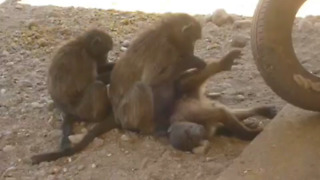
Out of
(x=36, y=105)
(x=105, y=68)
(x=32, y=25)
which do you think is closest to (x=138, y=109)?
(x=105, y=68)

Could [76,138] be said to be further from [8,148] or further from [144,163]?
[144,163]

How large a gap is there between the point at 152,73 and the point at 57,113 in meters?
0.82

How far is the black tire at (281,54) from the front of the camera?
417cm

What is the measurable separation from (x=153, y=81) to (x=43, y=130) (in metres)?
0.85

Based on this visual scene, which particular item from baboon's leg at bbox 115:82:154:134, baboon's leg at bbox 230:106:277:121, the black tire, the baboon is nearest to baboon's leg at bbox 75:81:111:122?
the baboon

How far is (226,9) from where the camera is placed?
7.36 m

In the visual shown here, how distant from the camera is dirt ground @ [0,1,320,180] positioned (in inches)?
170

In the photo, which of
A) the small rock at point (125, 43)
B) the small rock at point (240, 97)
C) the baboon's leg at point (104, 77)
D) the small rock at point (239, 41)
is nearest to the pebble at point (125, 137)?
the baboon's leg at point (104, 77)

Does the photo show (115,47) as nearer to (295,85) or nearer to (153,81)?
(153,81)

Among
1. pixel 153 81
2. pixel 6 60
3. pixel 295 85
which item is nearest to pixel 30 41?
pixel 6 60

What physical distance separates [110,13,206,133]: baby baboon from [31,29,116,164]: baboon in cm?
11

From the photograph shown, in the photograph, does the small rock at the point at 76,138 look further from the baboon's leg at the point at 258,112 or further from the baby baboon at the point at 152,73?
the baboon's leg at the point at 258,112

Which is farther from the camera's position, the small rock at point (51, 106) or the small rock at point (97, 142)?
the small rock at point (51, 106)

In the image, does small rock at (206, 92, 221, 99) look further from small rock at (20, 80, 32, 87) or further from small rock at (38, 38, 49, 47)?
small rock at (38, 38, 49, 47)
